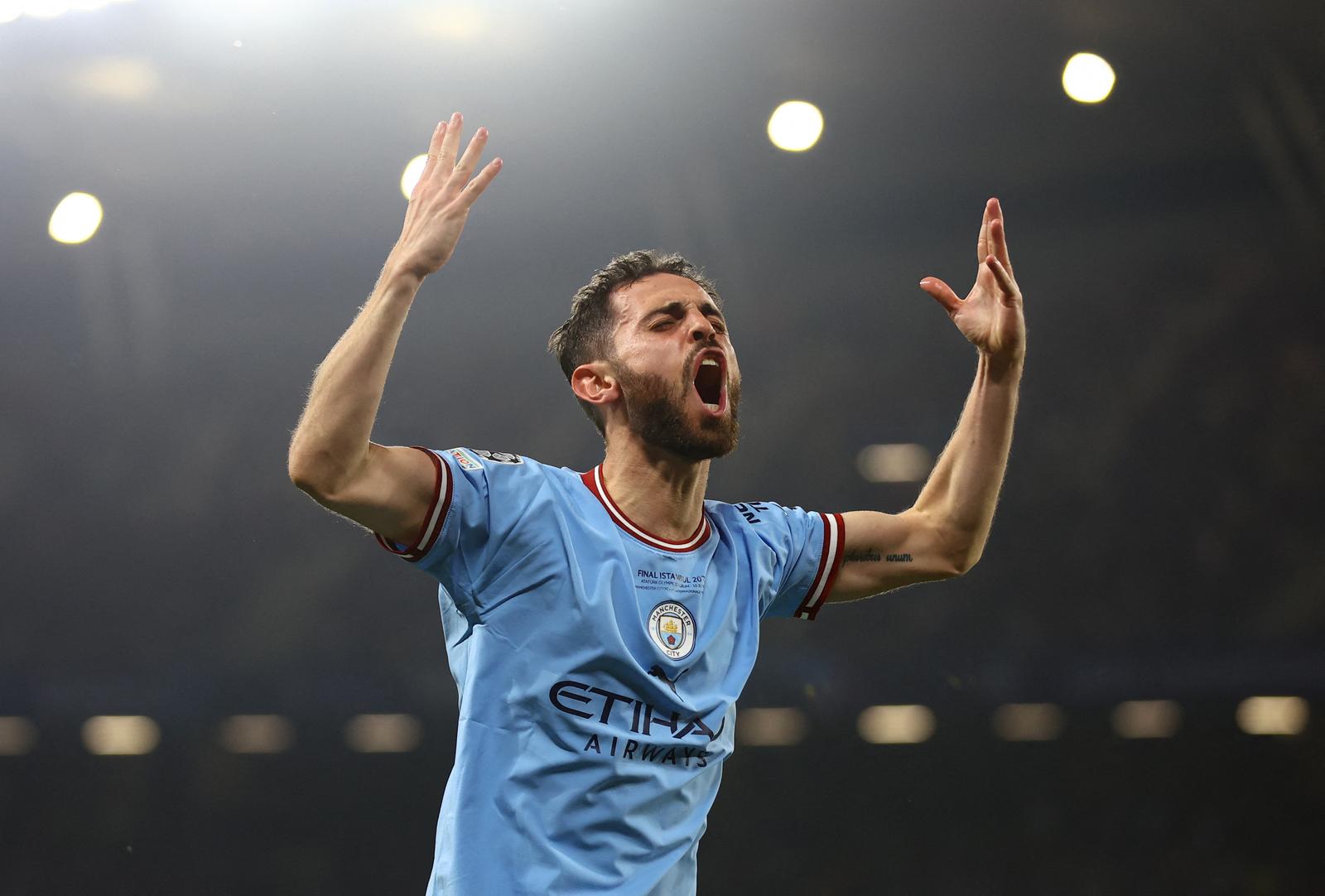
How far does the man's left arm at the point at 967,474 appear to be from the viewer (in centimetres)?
168

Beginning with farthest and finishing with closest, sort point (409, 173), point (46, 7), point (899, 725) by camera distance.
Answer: point (46, 7) → point (409, 173) → point (899, 725)

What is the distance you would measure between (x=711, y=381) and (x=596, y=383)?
18 cm

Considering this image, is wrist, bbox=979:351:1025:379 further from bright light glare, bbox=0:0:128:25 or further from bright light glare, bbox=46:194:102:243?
bright light glare, bbox=0:0:128:25

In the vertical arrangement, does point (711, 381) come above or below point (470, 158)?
below

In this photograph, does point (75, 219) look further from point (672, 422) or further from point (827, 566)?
point (827, 566)

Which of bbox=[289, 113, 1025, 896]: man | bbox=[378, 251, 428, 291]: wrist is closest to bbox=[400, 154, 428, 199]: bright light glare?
bbox=[289, 113, 1025, 896]: man

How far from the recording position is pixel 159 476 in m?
3.07

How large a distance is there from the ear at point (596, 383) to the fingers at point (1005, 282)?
0.59 metres

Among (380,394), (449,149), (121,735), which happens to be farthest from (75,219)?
(380,394)

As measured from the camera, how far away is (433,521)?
4.40ft

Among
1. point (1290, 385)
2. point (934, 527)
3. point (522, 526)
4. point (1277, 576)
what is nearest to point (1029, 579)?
point (1277, 576)

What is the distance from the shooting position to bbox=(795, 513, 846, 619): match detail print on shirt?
1.74 meters

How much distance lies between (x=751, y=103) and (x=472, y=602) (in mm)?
2033

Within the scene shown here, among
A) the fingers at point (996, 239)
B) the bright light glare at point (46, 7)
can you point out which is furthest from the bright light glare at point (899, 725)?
the bright light glare at point (46, 7)
